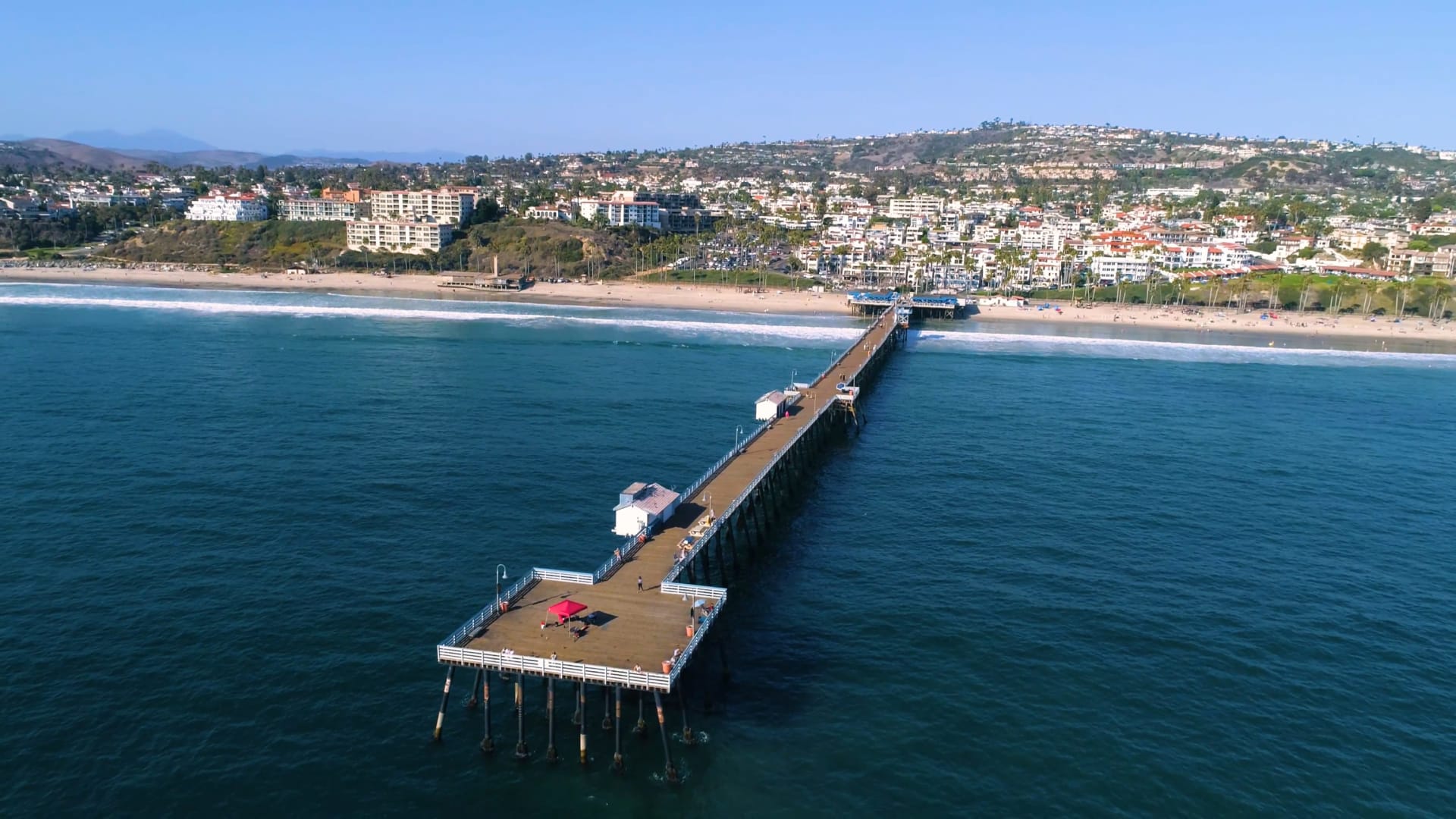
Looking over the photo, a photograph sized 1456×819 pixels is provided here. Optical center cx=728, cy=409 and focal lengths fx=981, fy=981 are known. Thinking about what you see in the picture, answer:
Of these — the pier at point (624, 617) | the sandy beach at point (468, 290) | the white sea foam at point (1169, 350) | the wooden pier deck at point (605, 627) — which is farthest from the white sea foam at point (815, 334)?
the wooden pier deck at point (605, 627)

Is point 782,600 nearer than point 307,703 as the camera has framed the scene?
No

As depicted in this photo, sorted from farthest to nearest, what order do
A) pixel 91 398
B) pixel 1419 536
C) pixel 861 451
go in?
pixel 91 398, pixel 861 451, pixel 1419 536

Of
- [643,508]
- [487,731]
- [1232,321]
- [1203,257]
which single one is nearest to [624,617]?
[487,731]

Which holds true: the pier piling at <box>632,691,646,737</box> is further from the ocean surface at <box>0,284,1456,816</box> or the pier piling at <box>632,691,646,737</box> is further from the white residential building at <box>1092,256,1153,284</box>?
the white residential building at <box>1092,256,1153,284</box>

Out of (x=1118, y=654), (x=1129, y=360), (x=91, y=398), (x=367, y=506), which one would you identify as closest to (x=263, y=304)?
(x=91, y=398)

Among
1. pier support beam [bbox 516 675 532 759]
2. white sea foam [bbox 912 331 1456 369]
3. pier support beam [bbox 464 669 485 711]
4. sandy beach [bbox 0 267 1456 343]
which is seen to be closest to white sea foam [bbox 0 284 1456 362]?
white sea foam [bbox 912 331 1456 369]

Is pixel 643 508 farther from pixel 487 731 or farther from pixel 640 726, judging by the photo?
pixel 487 731

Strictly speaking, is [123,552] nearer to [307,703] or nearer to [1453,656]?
[307,703]
